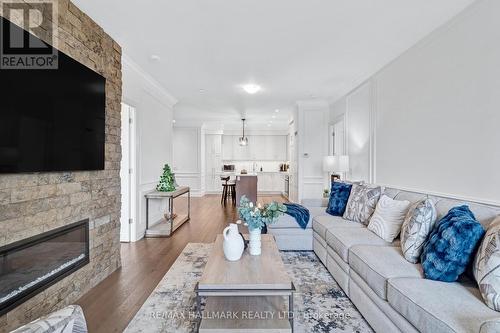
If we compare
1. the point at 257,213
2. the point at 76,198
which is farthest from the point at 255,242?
the point at 76,198

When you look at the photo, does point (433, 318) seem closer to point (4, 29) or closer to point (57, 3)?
point (4, 29)

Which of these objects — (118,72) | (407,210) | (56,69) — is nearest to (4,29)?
(56,69)

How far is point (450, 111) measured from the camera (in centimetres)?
280

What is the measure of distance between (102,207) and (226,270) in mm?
1736

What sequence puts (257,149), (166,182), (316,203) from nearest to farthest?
(316,203)
(166,182)
(257,149)

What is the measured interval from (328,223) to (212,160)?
765 cm

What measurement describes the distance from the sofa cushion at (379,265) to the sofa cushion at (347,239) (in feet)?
0.41

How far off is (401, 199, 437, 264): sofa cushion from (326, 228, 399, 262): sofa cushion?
439mm

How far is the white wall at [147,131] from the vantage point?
14.0ft

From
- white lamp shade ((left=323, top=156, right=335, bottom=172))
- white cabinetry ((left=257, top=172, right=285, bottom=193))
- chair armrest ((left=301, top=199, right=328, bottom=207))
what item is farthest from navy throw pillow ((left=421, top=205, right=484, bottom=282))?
white cabinetry ((left=257, top=172, right=285, bottom=193))

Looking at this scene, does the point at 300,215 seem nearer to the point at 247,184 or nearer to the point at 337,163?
the point at 337,163

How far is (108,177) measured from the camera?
10.3ft

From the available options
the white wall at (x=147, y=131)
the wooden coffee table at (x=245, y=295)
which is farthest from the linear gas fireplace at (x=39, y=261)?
the white wall at (x=147, y=131)

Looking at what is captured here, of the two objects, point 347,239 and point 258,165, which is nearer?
point 347,239
